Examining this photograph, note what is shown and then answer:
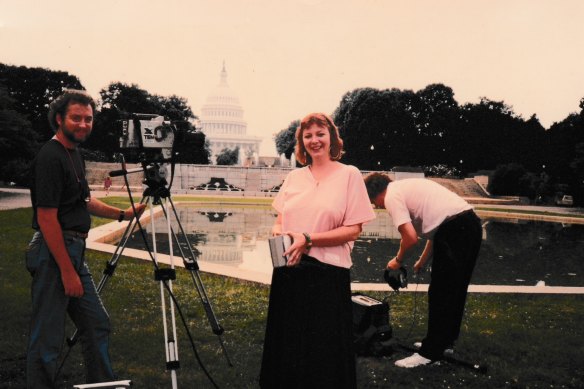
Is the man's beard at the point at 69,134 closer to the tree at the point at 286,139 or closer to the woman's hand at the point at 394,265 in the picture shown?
the woman's hand at the point at 394,265

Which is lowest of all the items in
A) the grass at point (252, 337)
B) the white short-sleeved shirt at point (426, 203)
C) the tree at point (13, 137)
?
the grass at point (252, 337)

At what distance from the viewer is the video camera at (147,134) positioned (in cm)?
369

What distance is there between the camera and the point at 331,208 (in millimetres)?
3197

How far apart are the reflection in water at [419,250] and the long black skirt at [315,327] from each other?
18.4 feet

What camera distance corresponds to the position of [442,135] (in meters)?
58.7

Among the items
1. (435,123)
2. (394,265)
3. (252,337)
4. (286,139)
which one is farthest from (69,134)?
(286,139)

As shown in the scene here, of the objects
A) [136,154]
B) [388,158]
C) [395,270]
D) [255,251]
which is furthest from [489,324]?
[388,158]

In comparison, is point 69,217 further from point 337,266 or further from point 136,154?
point 337,266

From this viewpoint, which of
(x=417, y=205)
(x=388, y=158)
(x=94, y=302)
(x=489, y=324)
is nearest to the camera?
(x=94, y=302)

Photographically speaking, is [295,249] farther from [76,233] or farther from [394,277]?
[394,277]

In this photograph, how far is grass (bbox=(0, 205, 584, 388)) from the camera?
13.9 ft

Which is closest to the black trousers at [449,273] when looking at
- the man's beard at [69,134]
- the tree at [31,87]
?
the man's beard at [69,134]

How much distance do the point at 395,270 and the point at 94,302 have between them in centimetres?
236

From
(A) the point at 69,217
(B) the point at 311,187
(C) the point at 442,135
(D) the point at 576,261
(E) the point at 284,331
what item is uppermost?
(C) the point at 442,135
